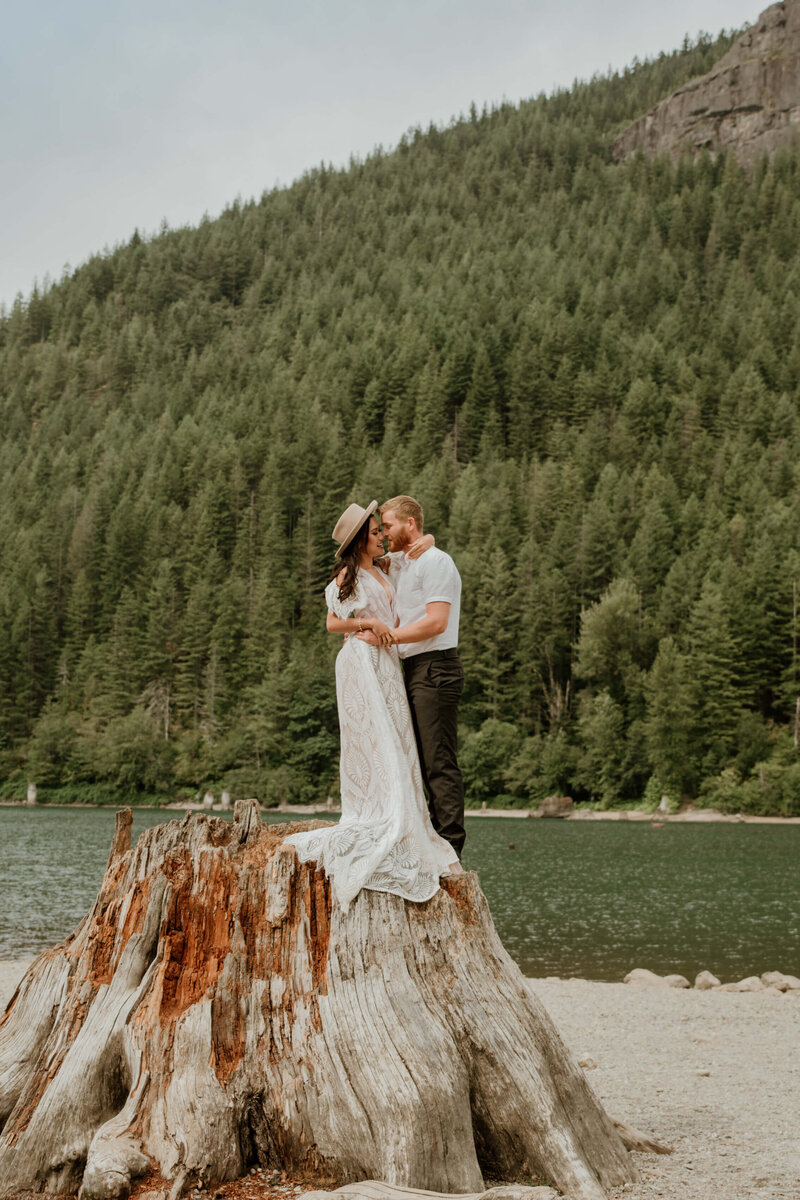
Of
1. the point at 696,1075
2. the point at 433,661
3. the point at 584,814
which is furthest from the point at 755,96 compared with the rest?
the point at 433,661

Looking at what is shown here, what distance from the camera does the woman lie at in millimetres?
5793

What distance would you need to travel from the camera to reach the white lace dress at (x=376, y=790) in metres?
5.78

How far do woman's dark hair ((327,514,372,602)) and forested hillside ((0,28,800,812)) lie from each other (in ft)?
218

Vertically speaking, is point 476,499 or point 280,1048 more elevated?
point 476,499

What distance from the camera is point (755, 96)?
7544 inches

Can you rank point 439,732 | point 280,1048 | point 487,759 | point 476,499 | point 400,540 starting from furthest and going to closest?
point 476,499
point 487,759
point 400,540
point 439,732
point 280,1048

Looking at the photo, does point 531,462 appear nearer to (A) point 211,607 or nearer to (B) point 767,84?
(A) point 211,607

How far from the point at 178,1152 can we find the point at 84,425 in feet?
550

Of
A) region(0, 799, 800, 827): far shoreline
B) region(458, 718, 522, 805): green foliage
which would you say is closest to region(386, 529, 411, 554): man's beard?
region(0, 799, 800, 827): far shoreline

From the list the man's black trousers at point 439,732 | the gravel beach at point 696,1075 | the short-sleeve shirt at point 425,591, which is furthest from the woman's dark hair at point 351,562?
the gravel beach at point 696,1075

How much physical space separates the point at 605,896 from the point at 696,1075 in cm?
2056

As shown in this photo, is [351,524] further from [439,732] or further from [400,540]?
[439,732]

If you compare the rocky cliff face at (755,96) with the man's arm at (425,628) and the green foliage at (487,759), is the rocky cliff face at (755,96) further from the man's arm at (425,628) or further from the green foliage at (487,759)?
the man's arm at (425,628)

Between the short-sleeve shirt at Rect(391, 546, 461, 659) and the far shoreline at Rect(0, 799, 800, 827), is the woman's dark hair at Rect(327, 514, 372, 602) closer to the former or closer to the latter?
the short-sleeve shirt at Rect(391, 546, 461, 659)
